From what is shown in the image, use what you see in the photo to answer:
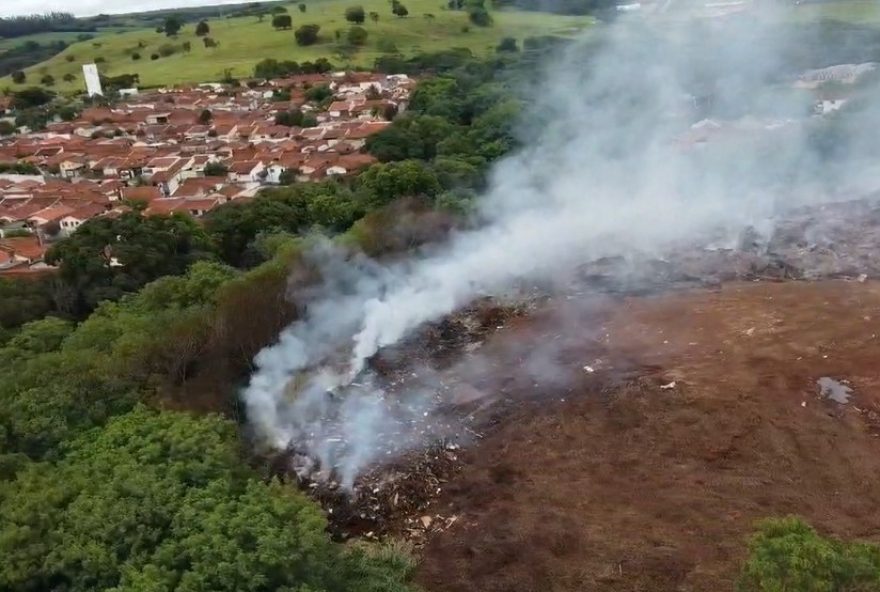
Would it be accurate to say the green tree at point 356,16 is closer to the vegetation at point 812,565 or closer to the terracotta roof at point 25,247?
the terracotta roof at point 25,247

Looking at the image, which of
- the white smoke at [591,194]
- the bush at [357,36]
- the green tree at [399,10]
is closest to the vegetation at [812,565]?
the white smoke at [591,194]

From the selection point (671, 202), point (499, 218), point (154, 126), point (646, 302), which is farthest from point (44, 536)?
point (154, 126)

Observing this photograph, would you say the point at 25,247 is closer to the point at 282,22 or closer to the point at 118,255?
the point at 118,255

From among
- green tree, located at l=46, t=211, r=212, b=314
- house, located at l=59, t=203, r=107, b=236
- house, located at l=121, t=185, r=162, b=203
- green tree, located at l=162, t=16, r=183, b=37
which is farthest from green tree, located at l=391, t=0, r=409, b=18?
green tree, located at l=46, t=211, r=212, b=314

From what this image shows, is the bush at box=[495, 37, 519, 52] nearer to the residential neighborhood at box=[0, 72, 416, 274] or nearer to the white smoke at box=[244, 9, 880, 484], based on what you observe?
the residential neighborhood at box=[0, 72, 416, 274]

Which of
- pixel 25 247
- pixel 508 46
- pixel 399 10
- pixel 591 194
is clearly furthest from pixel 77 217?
pixel 399 10

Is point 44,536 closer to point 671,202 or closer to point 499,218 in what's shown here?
point 499,218
